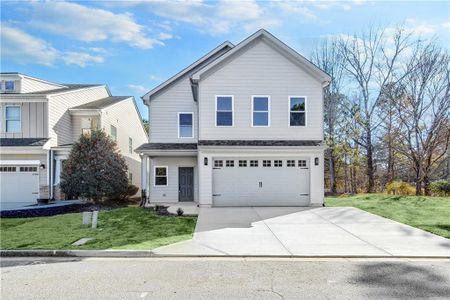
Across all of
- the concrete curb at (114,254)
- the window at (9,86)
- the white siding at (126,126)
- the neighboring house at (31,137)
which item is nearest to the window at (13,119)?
the neighboring house at (31,137)

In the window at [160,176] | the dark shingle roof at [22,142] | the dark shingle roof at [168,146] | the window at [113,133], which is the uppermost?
the window at [113,133]

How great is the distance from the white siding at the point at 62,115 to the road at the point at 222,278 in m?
14.8

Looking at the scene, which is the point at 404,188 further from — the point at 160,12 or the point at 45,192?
the point at 45,192

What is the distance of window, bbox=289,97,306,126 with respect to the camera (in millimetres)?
16797

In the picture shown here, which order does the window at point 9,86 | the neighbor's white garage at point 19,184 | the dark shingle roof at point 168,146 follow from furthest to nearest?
the window at point 9,86 → the neighbor's white garage at point 19,184 → the dark shingle roof at point 168,146

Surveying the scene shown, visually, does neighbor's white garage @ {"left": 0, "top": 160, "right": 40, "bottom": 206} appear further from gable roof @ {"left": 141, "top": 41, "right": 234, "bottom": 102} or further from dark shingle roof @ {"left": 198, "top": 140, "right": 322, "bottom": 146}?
dark shingle roof @ {"left": 198, "top": 140, "right": 322, "bottom": 146}

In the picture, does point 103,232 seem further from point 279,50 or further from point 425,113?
point 425,113

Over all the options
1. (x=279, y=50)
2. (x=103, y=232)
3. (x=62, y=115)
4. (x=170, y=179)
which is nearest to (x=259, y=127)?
(x=279, y=50)

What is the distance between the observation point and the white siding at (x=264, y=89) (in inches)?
653

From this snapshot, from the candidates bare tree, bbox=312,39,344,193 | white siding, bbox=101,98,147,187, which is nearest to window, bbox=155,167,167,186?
white siding, bbox=101,98,147,187

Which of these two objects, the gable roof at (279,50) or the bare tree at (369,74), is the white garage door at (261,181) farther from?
the bare tree at (369,74)

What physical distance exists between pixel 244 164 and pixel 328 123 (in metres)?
14.4

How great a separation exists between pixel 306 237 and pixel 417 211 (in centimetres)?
727

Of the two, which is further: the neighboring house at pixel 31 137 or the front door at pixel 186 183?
the neighboring house at pixel 31 137
